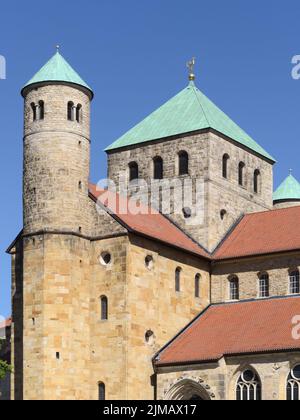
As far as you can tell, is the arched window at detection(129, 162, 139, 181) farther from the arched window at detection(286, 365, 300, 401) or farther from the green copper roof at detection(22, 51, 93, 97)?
the arched window at detection(286, 365, 300, 401)

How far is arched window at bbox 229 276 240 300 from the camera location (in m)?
59.7

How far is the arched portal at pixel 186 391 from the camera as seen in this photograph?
5272cm

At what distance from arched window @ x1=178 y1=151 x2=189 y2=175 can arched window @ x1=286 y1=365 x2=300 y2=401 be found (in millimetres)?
17497

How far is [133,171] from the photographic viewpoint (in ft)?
217

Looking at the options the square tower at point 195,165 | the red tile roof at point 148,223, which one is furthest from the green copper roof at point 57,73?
the square tower at point 195,165

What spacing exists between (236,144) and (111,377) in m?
20.2

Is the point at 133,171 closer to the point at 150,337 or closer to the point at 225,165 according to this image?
the point at 225,165

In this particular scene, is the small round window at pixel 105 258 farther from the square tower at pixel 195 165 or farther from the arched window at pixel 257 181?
the arched window at pixel 257 181

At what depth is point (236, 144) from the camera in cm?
6631

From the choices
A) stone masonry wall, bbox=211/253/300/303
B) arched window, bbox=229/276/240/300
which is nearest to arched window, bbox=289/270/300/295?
stone masonry wall, bbox=211/253/300/303

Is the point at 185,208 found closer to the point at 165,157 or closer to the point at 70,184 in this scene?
the point at 165,157

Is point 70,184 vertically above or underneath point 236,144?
underneath
